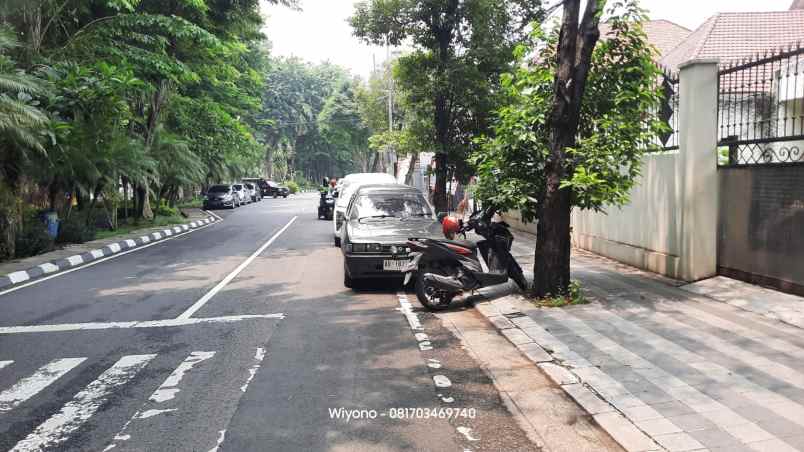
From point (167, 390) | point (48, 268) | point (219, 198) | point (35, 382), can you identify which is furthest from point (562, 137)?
point (219, 198)

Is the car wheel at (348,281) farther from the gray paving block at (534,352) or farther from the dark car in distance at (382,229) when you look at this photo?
the gray paving block at (534,352)

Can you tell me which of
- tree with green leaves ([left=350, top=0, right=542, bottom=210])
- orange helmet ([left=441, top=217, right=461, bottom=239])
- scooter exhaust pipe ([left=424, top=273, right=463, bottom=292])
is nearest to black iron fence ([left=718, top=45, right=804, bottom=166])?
orange helmet ([left=441, top=217, right=461, bottom=239])

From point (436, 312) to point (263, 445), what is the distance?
443cm

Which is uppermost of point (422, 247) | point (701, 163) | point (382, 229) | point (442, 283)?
point (701, 163)

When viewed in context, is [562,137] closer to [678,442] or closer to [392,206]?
[392,206]

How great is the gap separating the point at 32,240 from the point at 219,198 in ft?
77.6

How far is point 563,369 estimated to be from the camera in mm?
5488

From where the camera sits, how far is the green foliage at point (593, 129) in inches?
318

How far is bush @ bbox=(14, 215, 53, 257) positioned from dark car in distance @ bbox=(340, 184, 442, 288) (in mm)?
8248

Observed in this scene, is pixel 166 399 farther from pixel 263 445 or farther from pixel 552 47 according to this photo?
pixel 552 47

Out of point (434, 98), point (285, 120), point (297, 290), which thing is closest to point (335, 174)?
point (285, 120)

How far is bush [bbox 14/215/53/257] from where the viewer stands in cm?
1448

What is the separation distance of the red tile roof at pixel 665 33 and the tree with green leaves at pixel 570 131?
2227 cm

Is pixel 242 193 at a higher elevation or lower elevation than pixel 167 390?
higher
